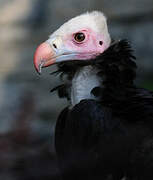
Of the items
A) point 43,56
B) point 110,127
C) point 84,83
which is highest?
point 43,56

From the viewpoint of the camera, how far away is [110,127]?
2.99 metres

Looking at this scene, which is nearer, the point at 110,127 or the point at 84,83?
the point at 110,127

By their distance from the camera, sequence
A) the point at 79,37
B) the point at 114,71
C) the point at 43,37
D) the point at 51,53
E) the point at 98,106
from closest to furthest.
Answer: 1. the point at 98,106
2. the point at 114,71
3. the point at 51,53
4. the point at 79,37
5. the point at 43,37

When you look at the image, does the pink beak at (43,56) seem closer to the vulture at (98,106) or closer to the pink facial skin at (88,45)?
the vulture at (98,106)

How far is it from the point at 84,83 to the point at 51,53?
0.26 meters

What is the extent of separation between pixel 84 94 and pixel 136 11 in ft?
14.3

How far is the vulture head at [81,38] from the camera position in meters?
3.49

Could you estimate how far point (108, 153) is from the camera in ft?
10.1

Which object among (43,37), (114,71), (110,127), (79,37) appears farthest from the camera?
(43,37)

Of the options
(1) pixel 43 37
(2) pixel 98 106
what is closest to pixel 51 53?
(2) pixel 98 106

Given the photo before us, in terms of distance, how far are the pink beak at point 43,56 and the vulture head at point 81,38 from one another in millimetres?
39

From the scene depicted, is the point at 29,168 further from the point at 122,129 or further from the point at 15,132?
the point at 122,129

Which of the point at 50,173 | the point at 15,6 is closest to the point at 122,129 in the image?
the point at 50,173

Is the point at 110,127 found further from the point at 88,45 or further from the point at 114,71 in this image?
the point at 88,45
